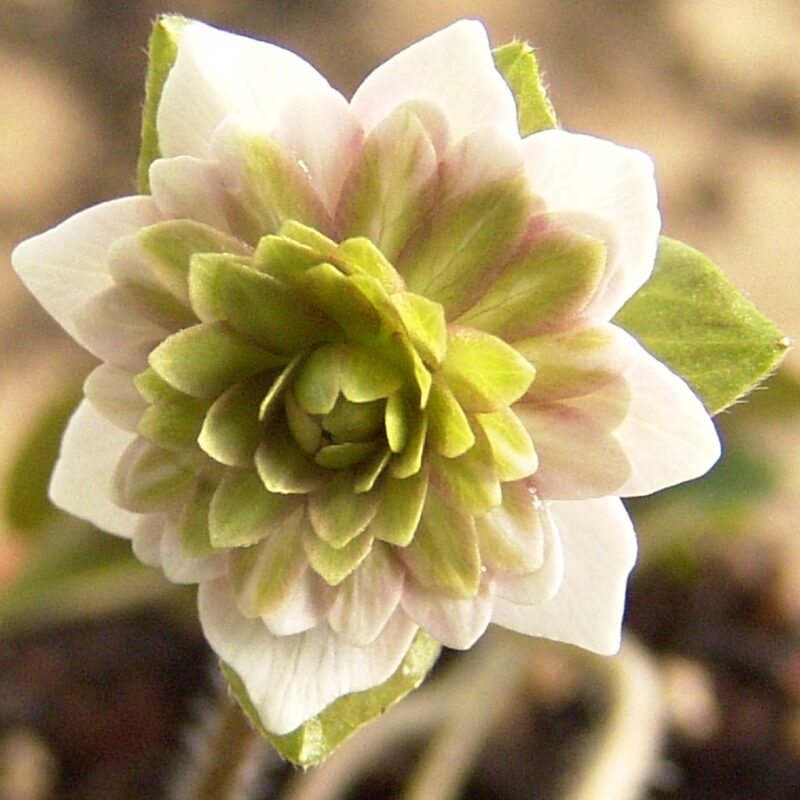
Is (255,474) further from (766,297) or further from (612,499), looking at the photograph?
(766,297)

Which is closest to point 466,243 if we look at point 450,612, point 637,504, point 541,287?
point 541,287

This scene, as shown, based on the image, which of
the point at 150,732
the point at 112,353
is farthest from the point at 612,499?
the point at 150,732

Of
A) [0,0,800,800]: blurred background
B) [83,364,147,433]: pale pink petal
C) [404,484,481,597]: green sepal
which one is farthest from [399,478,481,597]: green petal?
[0,0,800,800]: blurred background

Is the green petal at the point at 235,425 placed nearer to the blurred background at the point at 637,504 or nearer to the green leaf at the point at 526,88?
the green leaf at the point at 526,88

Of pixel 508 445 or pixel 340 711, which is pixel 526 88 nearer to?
pixel 508 445

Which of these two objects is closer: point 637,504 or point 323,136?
point 323,136

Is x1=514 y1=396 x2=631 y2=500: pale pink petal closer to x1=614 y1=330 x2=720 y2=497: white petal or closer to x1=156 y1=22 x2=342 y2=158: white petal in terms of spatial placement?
x1=614 y1=330 x2=720 y2=497: white petal

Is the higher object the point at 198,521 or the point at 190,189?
the point at 190,189
